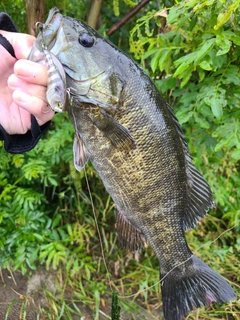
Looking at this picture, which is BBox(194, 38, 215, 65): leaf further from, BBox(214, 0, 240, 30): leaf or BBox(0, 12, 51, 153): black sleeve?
BBox(0, 12, 51, 153): black sleeve

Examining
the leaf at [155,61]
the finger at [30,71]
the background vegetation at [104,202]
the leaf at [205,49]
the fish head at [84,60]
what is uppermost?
the leaf at [205,49]

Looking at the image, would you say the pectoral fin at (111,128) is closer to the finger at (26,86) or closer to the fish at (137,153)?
the fish at (137,153)

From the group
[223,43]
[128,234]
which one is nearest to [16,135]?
[128,234]

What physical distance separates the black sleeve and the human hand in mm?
19

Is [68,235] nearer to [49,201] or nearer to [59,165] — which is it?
[49,201]

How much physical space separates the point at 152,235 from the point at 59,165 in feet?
4.13

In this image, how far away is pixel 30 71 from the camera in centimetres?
114

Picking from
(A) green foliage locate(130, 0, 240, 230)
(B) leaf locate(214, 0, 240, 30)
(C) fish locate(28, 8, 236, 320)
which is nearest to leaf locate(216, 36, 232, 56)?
(A) green foliage locate(130, 0, 240, 230)

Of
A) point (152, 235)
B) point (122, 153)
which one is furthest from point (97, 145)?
point (152, 235)

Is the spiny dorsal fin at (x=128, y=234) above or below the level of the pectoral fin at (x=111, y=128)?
below

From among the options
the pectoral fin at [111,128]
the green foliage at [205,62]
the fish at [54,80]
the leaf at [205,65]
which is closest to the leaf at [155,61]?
the green foliage at [205,62]

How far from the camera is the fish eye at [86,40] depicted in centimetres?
129

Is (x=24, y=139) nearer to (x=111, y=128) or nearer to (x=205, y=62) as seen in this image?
(x=111, y=128)

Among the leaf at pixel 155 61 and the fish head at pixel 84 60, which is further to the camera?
the leaf at pixel 155 61
